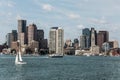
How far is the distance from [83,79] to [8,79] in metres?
18.0

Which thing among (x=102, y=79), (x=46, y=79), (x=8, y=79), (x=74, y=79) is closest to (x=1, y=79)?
(x=8, y=79)

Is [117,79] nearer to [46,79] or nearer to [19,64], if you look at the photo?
[46,79]

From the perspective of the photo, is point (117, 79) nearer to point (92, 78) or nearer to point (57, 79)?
point (92, 78)

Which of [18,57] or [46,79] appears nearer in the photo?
[46,79]

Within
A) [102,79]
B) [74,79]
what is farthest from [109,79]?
[74,79]

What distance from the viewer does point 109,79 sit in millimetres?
101812

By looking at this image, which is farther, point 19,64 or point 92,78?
point 19,64

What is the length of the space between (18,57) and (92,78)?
304 feet

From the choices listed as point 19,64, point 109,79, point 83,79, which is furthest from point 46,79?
point 19,64

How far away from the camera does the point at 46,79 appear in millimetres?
100875

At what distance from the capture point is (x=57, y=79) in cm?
10094

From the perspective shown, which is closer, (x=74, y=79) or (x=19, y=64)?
(x=74, y=79)

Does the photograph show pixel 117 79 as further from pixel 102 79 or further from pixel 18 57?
pixel 18 57

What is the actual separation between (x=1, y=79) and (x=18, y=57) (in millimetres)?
92648
